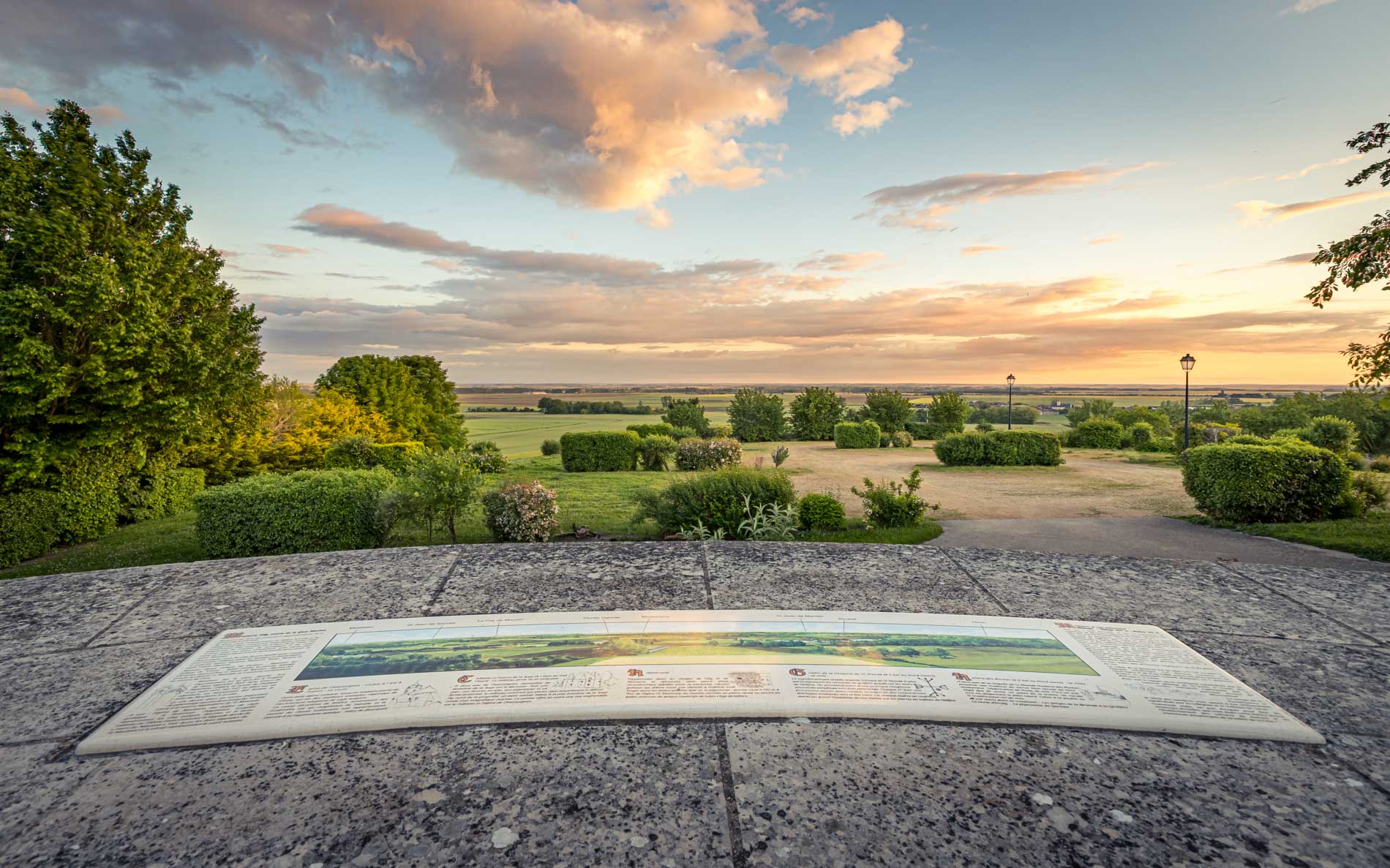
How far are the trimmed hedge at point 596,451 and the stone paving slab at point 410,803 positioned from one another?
16414 mm

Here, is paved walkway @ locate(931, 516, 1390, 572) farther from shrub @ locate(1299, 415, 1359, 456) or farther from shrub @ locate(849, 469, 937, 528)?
shrub @ locate(1299, 415, 1359, 456)

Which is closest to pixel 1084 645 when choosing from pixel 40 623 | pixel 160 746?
pixel 160 746

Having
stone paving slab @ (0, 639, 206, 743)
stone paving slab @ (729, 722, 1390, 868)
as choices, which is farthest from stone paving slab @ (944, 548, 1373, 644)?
stone paving slab @ (0, 639, 206, 743)

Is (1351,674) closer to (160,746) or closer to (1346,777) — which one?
(1346,777)

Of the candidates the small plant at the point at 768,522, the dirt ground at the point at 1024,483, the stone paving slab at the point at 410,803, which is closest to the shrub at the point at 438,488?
the small plant at the point at 768,522

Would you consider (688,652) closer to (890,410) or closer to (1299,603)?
(1299,603)

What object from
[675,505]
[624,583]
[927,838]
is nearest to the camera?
[927,838]

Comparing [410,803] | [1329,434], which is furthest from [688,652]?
[1329,434]

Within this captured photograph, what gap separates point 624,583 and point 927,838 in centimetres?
289

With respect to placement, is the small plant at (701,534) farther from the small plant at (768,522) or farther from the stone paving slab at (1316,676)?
the stone paving slab at (1316,676)

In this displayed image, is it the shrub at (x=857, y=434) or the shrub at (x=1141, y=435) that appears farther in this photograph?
the shrub at (x=857, y=434)

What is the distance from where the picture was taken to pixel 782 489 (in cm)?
830

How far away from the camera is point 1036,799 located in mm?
2092

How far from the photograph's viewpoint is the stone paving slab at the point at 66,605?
3598 mm
